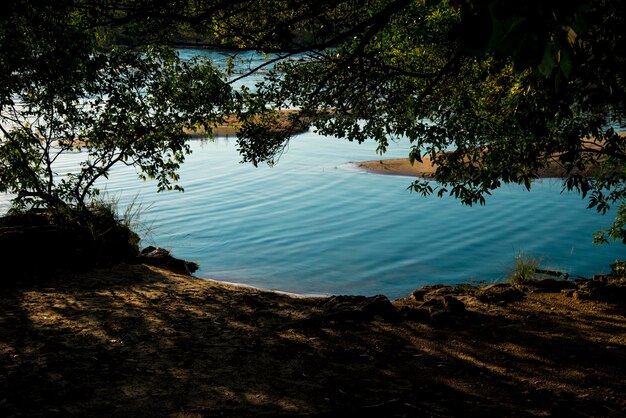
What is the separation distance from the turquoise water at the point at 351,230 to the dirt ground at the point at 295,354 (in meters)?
3.98

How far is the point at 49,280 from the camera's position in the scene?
939cm

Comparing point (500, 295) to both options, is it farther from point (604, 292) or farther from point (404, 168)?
point (404, 168)

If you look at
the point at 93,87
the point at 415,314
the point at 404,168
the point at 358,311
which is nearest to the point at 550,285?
the point at 415,314

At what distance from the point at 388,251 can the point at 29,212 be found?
27.0 ft

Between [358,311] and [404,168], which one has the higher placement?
[404,168]

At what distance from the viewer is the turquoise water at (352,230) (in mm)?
13664

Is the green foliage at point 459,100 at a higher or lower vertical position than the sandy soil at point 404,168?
higher

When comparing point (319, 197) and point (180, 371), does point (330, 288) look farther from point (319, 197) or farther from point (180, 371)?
point (319, 197)

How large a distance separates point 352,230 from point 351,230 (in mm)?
29

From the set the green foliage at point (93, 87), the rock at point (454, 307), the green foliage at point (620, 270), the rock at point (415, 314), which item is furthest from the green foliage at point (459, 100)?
the rock at point (415, 314)

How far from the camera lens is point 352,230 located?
17422 millimetres

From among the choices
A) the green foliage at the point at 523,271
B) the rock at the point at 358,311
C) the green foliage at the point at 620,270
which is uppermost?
the rock at the point at 358,311

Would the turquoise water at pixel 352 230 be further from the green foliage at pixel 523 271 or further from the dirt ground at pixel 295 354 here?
the dirt ground at pixel 295 354

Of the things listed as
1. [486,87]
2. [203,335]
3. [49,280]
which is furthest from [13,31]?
[486,87]
